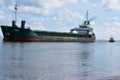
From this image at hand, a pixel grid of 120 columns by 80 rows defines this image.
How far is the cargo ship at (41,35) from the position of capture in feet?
488

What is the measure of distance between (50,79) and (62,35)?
150106 mm

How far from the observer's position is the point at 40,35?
161 meters

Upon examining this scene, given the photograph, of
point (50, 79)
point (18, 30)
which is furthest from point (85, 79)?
point (18, 30)

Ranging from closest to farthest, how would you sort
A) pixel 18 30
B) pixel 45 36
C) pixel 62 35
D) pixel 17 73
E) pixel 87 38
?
pixel 17 73 → pixel 18 30 → pixel 45 36 → pixel 62 35 → pixel 87 38

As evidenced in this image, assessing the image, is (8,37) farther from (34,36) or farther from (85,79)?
(85,79)

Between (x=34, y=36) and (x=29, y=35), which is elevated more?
(x=29, y=35)

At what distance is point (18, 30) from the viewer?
14925 centimetres

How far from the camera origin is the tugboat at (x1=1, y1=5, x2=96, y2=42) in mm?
148750

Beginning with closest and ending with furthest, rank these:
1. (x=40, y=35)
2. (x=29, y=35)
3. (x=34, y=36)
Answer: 1. (x=29, y=35)
2. (x=34, y=36)
3. (x=40, y=35)

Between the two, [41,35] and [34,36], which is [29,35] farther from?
[41,35]

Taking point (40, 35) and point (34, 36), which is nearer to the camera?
point (34, 36)

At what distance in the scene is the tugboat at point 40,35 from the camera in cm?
14875

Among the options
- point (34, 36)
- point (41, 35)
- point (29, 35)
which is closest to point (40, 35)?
point (41, 35)

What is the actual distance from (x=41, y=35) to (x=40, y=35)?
1076 mm
